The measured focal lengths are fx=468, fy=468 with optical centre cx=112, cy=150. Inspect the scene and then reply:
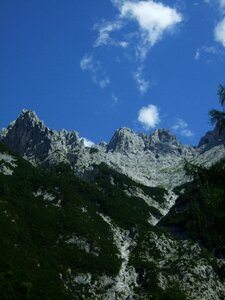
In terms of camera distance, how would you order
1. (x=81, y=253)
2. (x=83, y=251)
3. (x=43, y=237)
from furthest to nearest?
(x=83, y=251) → (x=81, y=253) → (x=43, y=237)

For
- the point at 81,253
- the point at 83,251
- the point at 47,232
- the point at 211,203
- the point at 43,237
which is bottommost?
the point at 211,203

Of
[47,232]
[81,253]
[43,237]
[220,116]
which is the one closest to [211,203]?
[220,116]

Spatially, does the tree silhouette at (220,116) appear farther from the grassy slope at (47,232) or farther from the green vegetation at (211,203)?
the grassy slope at (47,232)

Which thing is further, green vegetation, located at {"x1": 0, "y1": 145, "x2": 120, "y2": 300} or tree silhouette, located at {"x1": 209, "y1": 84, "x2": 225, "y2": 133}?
green vegetation, located at {"x1": 0, "y1": 145, "x2": 120, "y2": 300}

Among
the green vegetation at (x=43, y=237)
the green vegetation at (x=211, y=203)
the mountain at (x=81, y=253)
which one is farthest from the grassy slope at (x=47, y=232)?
the green vegetation at (x=211, y=203)

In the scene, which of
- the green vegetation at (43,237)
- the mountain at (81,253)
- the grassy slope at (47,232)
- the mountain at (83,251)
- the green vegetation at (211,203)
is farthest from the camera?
the mountain at (83,251)

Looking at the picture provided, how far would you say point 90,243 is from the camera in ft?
484

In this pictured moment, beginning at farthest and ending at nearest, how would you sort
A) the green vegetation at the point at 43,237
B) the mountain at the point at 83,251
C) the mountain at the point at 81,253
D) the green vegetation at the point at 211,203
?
the mountain at the point at 83,251
the mountain at the point at 81,253
the green vegetation at the point at 43,237
the green vegetation at the point at 211,203

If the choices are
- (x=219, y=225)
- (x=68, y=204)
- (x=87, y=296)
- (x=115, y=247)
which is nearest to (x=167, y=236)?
(x=115, y=247)

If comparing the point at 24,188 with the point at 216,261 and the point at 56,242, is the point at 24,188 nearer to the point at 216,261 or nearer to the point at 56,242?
the point at 56,242

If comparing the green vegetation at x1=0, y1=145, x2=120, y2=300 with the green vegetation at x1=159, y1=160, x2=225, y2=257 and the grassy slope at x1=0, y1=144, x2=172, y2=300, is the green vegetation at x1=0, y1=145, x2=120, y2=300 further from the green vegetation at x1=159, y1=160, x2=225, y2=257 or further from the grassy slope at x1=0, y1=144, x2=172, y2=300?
the green vegetation at x1=159, y1=160, x2=225, y2=257

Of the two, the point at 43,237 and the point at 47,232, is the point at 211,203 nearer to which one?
the point at 43,237

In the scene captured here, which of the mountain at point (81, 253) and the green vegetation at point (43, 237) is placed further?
the mountain at point (81, 253)

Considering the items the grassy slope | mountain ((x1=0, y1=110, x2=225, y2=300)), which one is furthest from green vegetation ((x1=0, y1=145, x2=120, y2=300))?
mountain ((x1=0, y1=110, x2=225, y2=300))
